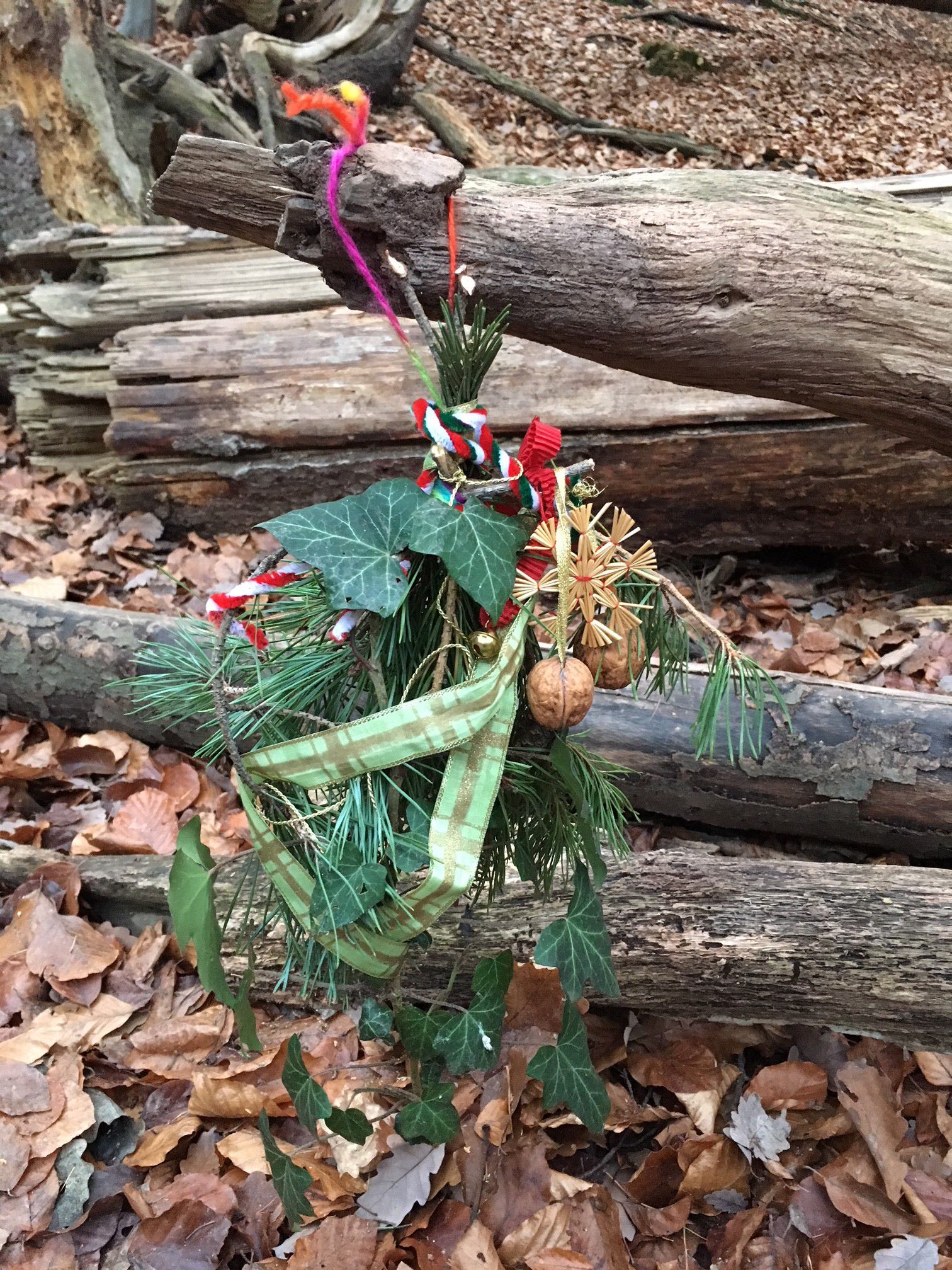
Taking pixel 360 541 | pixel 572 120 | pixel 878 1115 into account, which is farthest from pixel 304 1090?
pixel 572 120

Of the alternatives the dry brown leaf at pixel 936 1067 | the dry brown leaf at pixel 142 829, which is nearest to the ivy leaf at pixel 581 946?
the dry brown leaf at pixel 936 1067

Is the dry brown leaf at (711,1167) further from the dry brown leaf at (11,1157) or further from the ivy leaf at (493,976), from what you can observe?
the dry brown leaf at (11,1157)

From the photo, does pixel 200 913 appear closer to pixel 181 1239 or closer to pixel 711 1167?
pixel 181 1239

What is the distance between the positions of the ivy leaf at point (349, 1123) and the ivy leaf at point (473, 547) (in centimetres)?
78

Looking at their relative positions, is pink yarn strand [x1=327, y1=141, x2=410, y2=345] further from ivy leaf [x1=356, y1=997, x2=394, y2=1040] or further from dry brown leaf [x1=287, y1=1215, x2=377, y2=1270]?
dry brown leaf [x1=287, y1=1215, x2=377, y2=1270]

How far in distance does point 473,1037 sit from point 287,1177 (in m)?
0.31

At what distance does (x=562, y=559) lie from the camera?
899mm

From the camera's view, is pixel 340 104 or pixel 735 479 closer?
pixel 340 104

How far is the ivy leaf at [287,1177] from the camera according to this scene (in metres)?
1.16

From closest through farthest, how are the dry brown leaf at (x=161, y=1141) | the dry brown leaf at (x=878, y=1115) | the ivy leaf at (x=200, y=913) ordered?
the ivy leaf at (x=200, y=913), the dry brown leaf at (x=878, y=1115), the dry brown leaf at (x=161, y=1141)

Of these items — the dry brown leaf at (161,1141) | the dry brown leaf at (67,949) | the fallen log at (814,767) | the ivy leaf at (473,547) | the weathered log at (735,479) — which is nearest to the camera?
the ivy leaf at (473,547)

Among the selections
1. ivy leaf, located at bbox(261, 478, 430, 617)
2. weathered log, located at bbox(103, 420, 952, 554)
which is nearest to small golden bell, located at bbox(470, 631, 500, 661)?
ivy leaf, located at bbox(261, 478, 430, 617)

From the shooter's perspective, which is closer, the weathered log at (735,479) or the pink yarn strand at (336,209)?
the pink yarn strand at (336,209)

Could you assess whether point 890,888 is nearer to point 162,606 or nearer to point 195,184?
point 195,184
